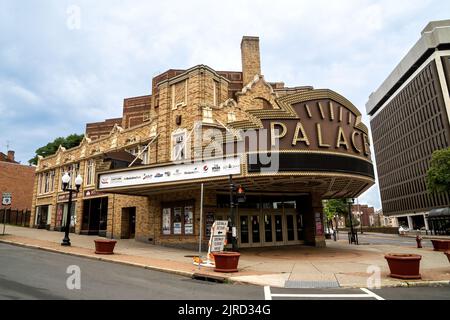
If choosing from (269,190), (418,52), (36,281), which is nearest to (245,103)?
(269,190)

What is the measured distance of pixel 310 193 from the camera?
79.4 feet

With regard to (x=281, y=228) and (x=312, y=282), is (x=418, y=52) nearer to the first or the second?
(x=281, y=228)

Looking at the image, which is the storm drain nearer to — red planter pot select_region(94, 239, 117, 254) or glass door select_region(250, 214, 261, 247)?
red planter pot select_region(94, 239, 117, 254)

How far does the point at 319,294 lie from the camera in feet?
29.3

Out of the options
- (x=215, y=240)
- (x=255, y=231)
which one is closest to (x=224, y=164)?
(x=215, y=240)

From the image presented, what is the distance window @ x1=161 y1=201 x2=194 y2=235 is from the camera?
20.2 metres

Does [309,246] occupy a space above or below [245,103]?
below

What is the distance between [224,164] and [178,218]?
651cm

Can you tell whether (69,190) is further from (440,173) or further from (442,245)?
(440,173)

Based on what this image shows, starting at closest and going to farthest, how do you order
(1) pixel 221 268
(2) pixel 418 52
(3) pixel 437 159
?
(1) pixel 221 268 → (3) pixel 437 159 → (2) pixel 418 52

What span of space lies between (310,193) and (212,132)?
885 cm

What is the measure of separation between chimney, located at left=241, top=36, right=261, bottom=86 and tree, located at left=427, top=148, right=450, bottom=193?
26704 millimetres

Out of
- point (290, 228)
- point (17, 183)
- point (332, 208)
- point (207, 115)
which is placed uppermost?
point (17, 183)

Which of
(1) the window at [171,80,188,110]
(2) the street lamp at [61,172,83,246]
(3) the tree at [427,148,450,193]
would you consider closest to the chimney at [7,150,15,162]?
(2) the street lamp at [61,172,83,246]
